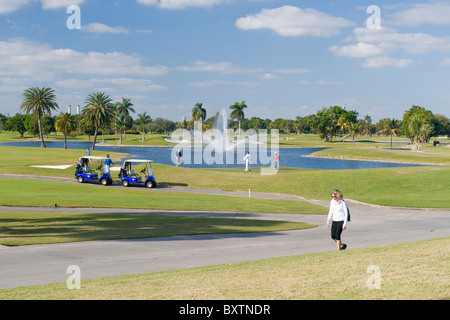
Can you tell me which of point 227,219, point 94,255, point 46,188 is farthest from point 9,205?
point 94,255

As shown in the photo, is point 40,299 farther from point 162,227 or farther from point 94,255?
point 162,227

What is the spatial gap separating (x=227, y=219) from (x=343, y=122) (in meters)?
178

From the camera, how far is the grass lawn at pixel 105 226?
17913mm

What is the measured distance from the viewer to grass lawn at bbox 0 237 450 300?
29.2 ft

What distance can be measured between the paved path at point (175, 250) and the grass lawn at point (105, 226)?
2.97ft

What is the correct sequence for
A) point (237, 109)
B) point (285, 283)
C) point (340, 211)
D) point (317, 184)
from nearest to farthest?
1. point (285, 283)
2. point (340, 211)
3. point (317, 184)
4. point (237, 109)

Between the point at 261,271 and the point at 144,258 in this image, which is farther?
the point at 144,258

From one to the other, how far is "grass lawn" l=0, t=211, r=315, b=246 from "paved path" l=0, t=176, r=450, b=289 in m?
0.91

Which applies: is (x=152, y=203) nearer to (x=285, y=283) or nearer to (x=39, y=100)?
(x=285, y=283)

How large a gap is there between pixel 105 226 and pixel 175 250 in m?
5.61

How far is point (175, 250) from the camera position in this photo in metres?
16.0

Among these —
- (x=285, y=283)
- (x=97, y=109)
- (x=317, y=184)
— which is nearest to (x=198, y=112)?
(x=97, y=109)

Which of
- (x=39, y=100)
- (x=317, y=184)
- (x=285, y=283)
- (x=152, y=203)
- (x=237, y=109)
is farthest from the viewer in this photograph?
(x=237, y=109)

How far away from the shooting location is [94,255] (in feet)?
48.8
